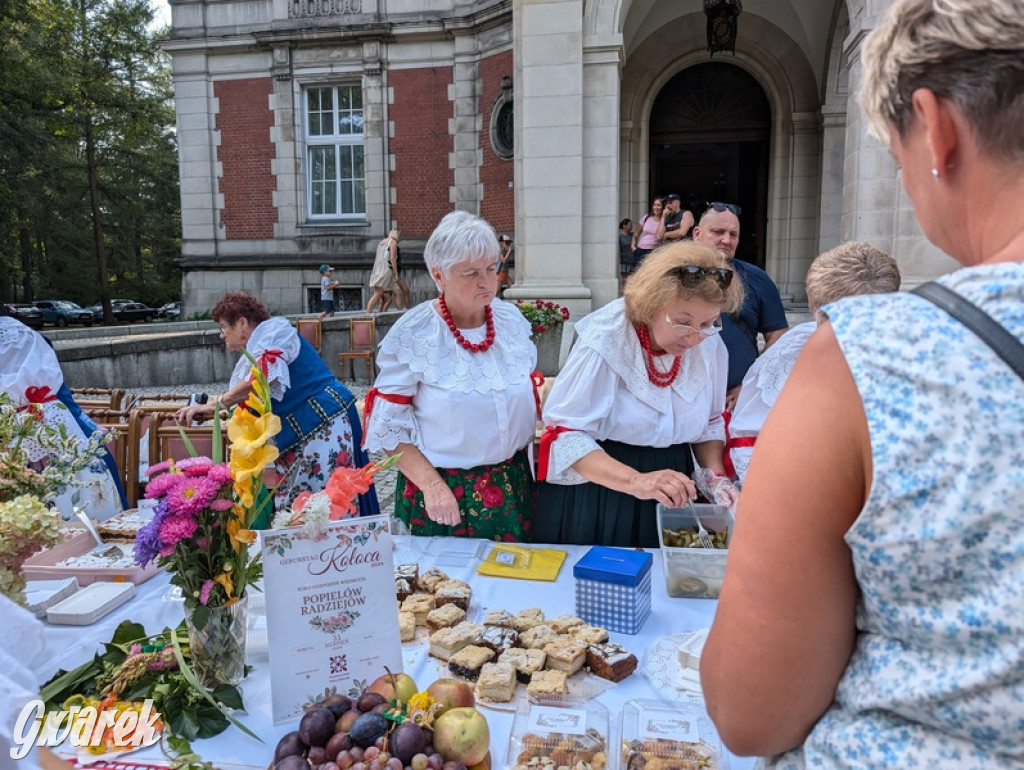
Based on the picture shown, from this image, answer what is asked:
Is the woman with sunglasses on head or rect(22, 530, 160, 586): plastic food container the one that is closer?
rect(22, 530, 160, 586): plastic food container

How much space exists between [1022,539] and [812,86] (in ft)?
38.3

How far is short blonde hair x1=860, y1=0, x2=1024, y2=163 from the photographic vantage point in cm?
67

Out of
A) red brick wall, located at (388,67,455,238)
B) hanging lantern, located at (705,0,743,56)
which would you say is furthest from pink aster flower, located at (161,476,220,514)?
red brick wall, located at (388,67,455,238)

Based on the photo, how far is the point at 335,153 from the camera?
15773 mm

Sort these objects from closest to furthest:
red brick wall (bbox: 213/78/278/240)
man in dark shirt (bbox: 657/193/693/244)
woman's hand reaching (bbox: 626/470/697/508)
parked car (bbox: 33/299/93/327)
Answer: woman's hand reaching (bbox: 626/470/697/508), man in dark shirt (bbox: 657/193/693/244), red brick wall (bbox: 213/78/278/240), parked car (bbox: 33/299/93/327)

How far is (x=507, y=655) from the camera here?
5.22 ft

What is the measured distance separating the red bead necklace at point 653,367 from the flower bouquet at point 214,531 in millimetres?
1347

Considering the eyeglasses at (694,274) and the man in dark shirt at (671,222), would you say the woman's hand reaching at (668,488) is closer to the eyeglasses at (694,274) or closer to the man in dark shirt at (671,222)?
the eyeglasses at (694,274)

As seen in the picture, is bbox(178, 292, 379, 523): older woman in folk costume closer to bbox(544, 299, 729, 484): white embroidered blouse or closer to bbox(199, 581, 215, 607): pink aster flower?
bbox(544, 299, 729, 484): white embroidered blouse

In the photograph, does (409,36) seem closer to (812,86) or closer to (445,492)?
(812,86)

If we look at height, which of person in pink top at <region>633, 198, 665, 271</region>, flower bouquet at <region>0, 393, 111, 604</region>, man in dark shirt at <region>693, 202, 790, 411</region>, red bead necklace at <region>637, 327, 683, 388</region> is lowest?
flower bouquet at <region>0, 393, 111, 604</region>

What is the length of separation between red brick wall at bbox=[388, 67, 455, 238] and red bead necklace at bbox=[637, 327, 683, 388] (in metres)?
13.0

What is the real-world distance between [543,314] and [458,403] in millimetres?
4983

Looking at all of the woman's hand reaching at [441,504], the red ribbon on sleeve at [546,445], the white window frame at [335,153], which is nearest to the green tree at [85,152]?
the white window frame at [335,153]
